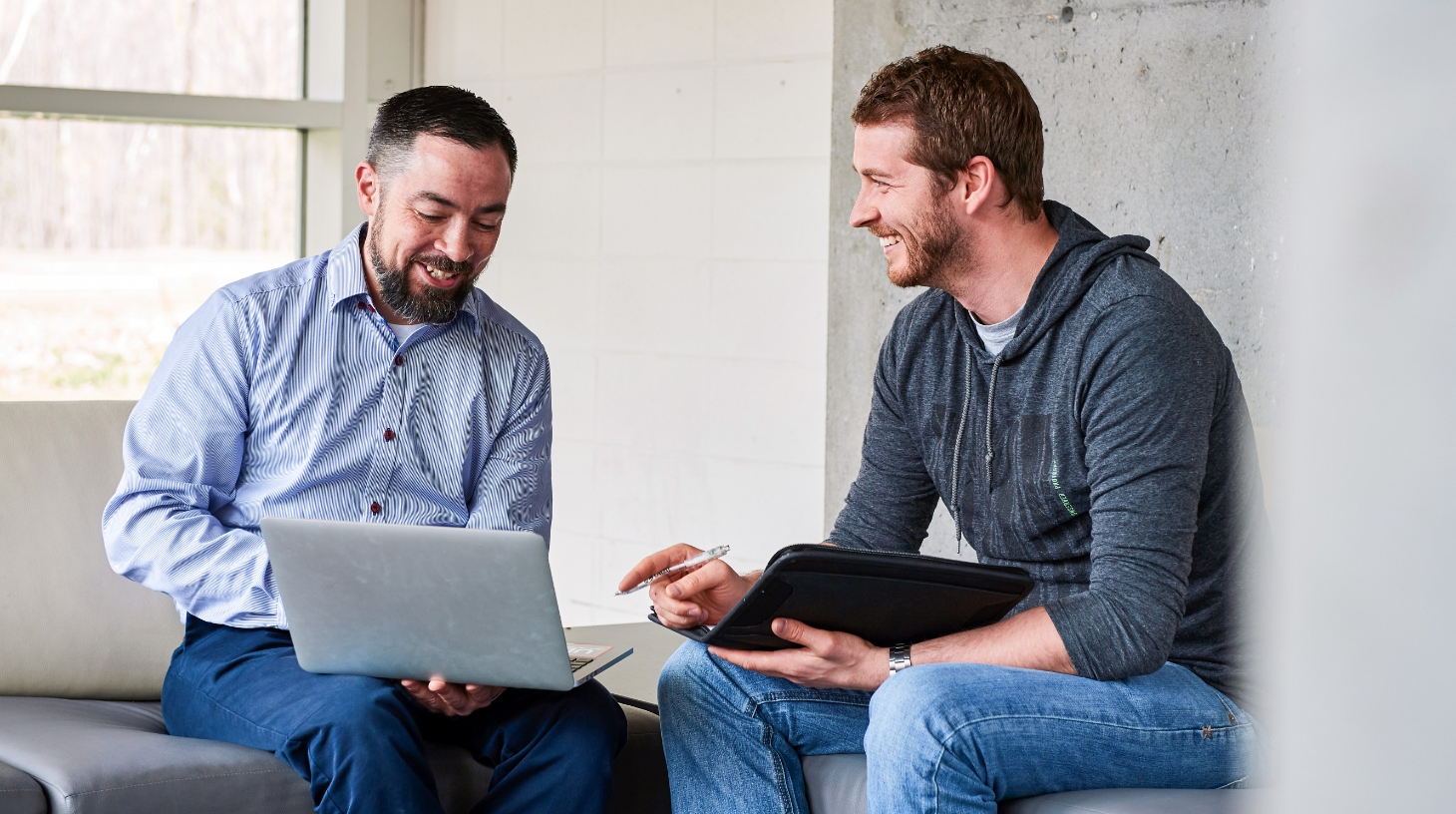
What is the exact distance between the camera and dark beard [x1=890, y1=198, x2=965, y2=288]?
1.92 meters

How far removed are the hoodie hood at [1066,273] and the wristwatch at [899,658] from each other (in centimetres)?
44

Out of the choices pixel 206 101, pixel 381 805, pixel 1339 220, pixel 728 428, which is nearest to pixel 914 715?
pixel 381 805


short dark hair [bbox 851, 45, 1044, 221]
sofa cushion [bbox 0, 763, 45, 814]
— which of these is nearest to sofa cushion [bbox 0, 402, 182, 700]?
sofa cushion [bbox 0, 763, 45, 814]

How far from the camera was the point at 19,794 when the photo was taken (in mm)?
1674

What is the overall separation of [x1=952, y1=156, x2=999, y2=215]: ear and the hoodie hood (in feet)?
0.37

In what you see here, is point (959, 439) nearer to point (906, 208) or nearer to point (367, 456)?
point (906, 208)

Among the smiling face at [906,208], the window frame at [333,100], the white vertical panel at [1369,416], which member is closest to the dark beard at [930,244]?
the smiling face at [906,208]

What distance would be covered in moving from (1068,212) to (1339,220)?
172 centimetres

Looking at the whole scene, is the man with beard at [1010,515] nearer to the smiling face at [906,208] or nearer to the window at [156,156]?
the smiling face at [906,208]

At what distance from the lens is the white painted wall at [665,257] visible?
3.39 m

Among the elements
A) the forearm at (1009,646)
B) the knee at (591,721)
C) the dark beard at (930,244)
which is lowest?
the knee at (591,721)

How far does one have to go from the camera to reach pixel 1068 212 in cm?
195

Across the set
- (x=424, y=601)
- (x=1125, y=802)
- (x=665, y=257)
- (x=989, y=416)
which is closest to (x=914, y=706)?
(x=1125, y=802)

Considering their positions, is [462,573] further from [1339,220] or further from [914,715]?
[1339,220]
